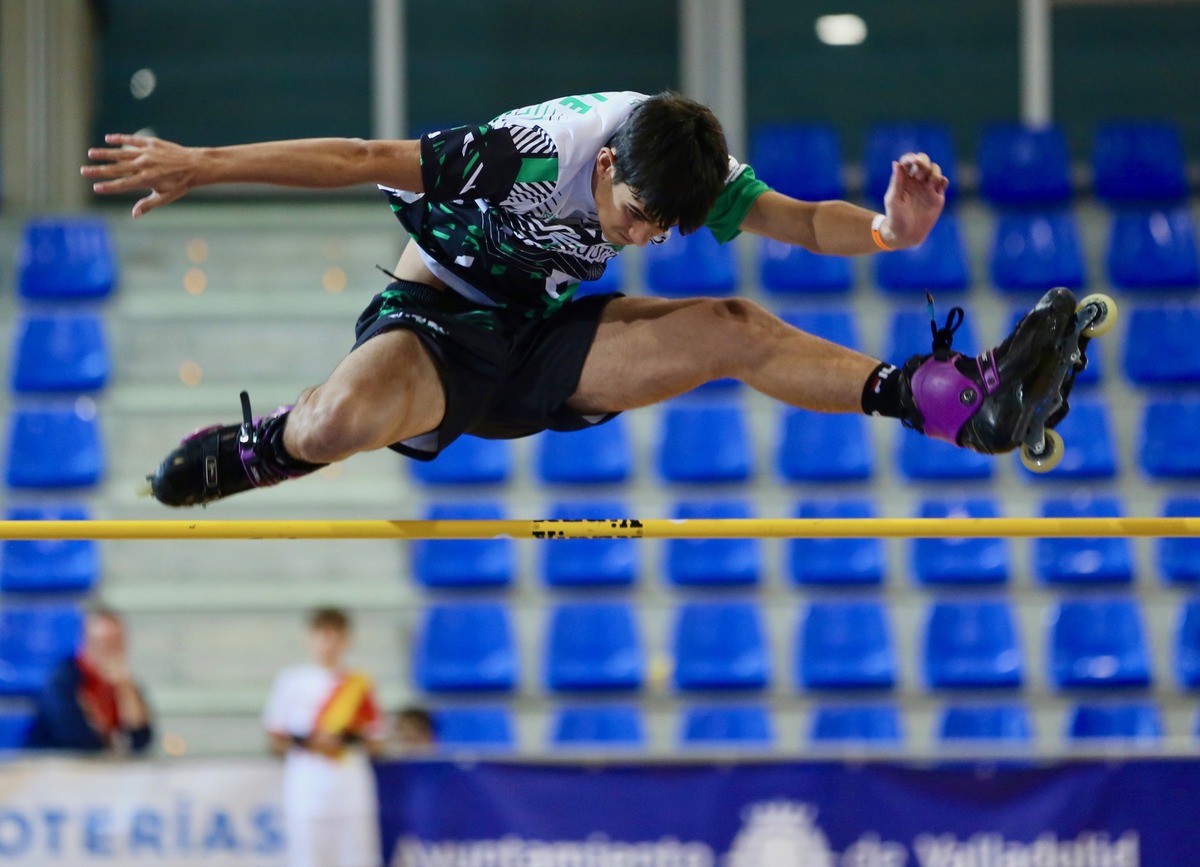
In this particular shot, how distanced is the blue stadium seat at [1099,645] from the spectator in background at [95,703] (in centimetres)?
405

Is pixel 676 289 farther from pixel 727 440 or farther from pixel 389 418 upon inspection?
pixel 389 418

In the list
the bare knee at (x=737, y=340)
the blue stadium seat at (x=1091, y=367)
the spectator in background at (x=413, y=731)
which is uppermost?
the blue stadium seat at (x=1091, y=367)

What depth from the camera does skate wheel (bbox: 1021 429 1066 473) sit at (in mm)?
3387

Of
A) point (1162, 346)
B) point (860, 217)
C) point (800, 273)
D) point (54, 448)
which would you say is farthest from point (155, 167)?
point (1162, 346)

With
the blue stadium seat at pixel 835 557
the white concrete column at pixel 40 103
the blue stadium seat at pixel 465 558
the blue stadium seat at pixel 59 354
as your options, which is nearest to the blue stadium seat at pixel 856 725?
the blue stadium seat at pixel 835 557

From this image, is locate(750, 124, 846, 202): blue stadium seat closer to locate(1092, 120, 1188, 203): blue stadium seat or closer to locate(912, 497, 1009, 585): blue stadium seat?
locate(1092, 120, 1188, 203): blue stadium seat

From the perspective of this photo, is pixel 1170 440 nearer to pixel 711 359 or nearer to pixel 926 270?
pixel 926 270

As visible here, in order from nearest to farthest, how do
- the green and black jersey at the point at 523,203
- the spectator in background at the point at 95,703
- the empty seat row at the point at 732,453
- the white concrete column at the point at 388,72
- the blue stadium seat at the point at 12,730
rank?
the green and black jersey at the point at 523,203 < the spectator in background at the point at 95,703 < the blue stadium seat at the point at 12,730 < the empty seat row at the point at 732,453 < the white concrete column at the point at 388,72

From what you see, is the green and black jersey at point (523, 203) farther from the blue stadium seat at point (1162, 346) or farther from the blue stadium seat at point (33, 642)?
the blue stadium seat at point (1162, 346)

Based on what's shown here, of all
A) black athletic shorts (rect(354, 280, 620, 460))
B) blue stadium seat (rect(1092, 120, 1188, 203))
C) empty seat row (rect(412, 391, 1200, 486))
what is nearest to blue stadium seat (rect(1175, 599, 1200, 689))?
empty seat row (rect(412, 391, 1200, 486))

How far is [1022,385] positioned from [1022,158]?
18.7 ft

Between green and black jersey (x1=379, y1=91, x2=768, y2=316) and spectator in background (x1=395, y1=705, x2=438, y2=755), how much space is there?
2947 mm

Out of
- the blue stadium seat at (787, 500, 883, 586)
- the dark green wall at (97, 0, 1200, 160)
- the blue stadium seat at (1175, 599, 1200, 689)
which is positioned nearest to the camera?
the blue stadium seat at (1175, 599, 1200, 689)

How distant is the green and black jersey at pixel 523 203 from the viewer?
338 cm
